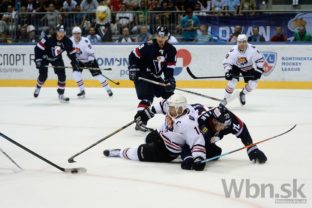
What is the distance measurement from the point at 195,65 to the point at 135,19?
4.75ft

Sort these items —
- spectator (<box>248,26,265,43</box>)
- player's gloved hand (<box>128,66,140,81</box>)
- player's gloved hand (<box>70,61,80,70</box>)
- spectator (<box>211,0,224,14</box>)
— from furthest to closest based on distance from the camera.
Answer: spectator (<box>211,0,224,14</box>) → spectator (<box>248,26,265,43</box>) → player's gloved hand (<box>70,61,80,70</box>) → player's gloved hand (<box>128,66,140,81</box>)

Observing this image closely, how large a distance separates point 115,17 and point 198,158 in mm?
8289

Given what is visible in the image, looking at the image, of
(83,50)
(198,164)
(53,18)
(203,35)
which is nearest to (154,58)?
(198,164)

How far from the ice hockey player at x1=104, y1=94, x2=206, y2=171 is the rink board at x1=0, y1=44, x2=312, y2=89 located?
6708 millimetres

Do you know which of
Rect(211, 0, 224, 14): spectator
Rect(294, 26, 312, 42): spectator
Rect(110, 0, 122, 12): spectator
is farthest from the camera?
Rect(110, 0, 122, 12): spectator

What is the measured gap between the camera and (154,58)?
304 inches

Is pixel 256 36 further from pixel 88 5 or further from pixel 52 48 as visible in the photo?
pixel 52 48

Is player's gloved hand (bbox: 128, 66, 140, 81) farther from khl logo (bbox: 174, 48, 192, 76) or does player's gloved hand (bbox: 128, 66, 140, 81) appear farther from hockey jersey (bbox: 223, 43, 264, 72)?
khl logo (bbox: 174, 48, 192, 76)

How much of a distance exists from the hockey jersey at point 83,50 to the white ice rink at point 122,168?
1842 mm

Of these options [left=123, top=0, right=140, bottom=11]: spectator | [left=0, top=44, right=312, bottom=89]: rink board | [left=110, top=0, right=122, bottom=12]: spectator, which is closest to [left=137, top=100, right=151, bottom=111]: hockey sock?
[left=0, top=44, right=312, bottom=89]: rink board

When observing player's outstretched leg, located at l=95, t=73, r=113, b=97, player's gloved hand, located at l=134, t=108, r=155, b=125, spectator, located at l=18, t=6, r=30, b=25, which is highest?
spectator, located at l=18, t=6, r=30, b=25

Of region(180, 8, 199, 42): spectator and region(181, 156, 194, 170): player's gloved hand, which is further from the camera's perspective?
region(180, 8, 199, 42): spectator

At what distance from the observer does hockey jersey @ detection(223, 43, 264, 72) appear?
987 cm

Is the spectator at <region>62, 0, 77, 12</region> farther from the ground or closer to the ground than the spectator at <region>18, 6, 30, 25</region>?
farther from the ground
